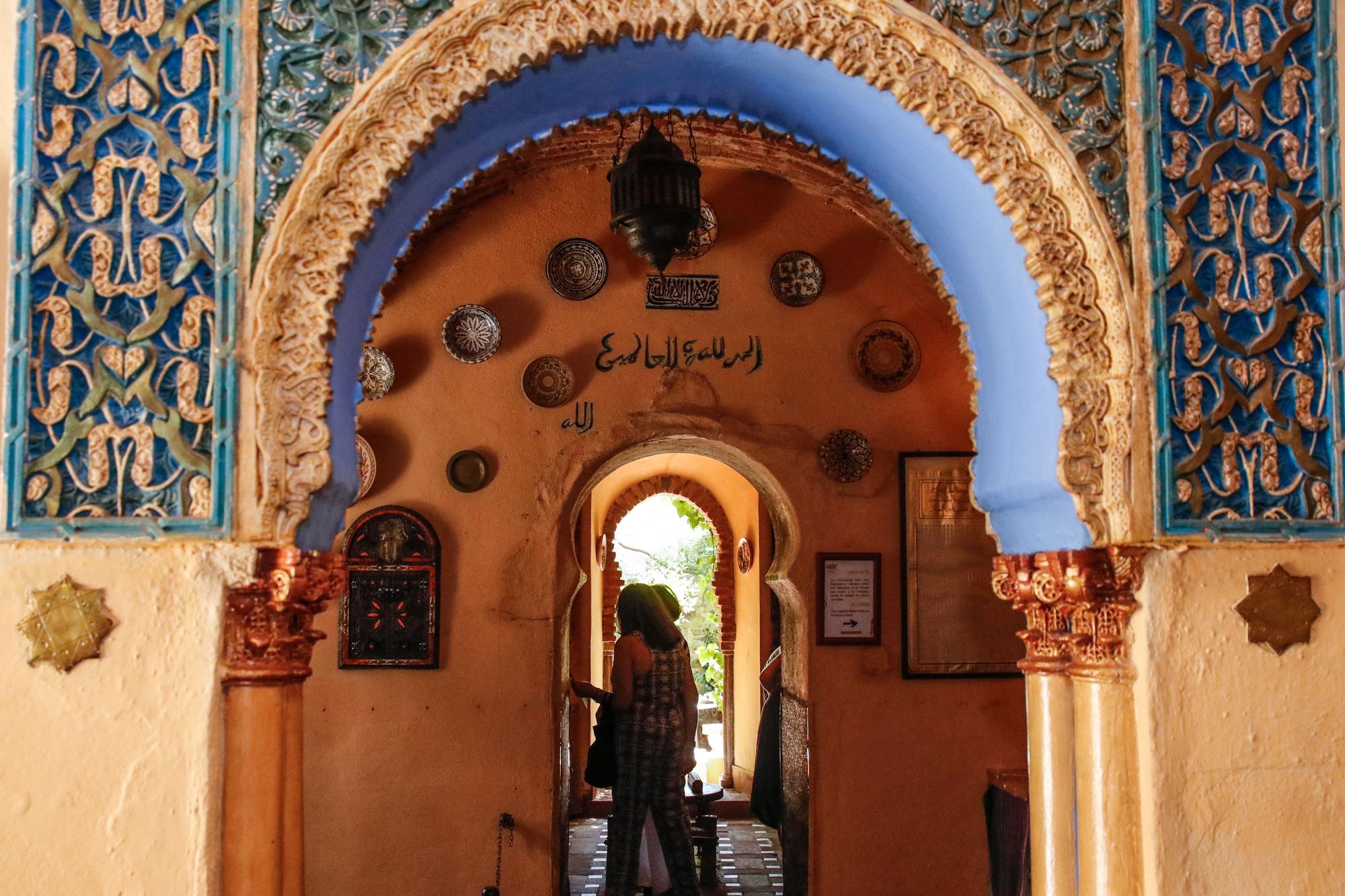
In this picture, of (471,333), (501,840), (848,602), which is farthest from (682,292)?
(501,840)

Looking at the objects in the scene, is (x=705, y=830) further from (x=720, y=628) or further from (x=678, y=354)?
(x=720, y=628)

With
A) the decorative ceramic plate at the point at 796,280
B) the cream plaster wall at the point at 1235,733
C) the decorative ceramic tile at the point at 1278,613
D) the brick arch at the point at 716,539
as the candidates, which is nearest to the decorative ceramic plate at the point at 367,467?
the decorative ceramic plate at the point at 796,280

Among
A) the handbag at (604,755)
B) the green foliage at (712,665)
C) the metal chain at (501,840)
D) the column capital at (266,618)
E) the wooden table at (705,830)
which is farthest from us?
the green foliage at (712,665)

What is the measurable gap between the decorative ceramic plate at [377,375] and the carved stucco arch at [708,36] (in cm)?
260

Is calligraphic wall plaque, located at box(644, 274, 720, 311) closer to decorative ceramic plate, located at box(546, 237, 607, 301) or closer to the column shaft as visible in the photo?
decorative ceramic plate, located at box(546, 237, 607, 301)

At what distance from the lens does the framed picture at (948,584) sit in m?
5.32

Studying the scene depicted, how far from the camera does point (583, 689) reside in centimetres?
575

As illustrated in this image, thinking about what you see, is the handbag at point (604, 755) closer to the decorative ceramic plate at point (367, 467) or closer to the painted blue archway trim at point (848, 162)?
the decorative ceramic plate at point (367, 467)

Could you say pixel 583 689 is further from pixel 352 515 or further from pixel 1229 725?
pixel 1229 725

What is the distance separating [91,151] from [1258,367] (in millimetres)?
2767

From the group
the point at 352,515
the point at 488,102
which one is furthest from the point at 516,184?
the point at 488,102

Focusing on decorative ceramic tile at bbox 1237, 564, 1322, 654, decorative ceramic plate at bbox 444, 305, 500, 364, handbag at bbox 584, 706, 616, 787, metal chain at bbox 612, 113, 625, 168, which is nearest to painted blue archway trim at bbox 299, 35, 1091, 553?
decorative ceramic tile at bbox 1237, 564, 1322, 654

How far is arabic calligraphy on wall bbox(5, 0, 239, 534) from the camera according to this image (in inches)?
99.3

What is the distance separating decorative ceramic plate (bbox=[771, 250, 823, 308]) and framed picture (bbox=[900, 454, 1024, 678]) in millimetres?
890
